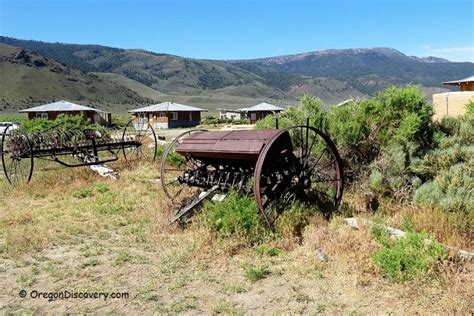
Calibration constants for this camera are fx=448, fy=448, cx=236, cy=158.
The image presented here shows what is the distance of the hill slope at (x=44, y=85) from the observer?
107750 millimetres

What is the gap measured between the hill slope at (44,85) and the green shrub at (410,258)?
99.2 metres

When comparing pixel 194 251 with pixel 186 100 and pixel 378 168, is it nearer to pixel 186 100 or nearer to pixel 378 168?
pixel 378 168

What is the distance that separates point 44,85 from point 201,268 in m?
125

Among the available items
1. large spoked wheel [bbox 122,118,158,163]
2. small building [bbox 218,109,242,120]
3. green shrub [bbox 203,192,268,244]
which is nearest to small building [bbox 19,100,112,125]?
small building [bbox 218,109,242,120]

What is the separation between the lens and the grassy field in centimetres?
476

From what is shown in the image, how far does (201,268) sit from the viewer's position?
5.83 metres

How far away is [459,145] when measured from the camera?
8.48 meters

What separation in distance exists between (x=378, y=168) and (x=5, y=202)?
8.28m

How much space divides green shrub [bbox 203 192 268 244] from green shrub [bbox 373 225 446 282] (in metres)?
1.82

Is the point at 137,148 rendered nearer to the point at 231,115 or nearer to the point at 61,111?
the point at 61,111

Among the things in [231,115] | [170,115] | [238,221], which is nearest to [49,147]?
[238,221]

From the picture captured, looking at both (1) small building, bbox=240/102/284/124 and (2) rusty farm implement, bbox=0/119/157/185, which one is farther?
(1) small building, bbox=240/102/284/124

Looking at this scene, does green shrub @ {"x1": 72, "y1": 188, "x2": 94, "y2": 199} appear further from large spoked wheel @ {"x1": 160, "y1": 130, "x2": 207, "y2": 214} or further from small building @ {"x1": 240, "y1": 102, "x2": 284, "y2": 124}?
small building @ {"x1": 240, "y1": 102, "x2": 284, "y2": 124}

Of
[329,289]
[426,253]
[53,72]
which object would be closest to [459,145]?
[426,253]
